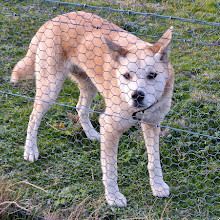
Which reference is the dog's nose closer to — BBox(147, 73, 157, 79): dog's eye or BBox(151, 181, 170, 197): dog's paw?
BBox(147, 73, 157, 79): dog's eye

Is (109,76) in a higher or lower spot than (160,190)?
higher

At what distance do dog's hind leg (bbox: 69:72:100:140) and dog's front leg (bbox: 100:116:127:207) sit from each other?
726mm

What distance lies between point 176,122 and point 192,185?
0.79 metres

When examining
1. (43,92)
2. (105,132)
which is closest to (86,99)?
(43,92)

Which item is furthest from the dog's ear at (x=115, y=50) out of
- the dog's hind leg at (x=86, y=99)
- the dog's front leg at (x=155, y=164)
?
the dog's hind leg at (x=86, y=99)

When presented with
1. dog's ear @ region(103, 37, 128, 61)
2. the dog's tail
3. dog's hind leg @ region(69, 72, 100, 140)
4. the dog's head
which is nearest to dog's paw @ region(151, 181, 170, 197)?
the dog's head

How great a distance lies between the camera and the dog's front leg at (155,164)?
3.00m

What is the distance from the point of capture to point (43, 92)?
128 inches

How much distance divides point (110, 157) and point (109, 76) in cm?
64

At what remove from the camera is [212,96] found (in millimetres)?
3900

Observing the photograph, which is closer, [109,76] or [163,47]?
[163,47]

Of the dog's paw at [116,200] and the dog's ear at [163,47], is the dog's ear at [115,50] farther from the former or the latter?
the dog's paw at [116,200]

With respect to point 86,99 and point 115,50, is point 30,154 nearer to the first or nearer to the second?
point 86,99

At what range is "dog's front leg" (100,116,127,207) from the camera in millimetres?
2814
